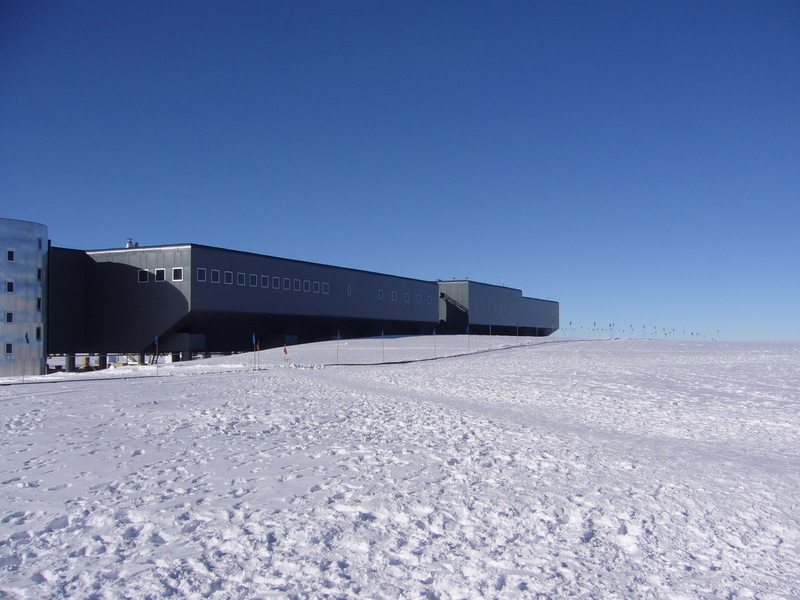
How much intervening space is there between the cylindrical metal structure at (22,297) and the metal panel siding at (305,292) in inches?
389

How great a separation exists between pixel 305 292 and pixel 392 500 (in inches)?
1857

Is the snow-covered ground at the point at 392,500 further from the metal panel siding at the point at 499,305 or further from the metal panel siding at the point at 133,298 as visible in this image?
the metal panel siding at the point at 499,305

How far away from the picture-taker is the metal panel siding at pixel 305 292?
149ft

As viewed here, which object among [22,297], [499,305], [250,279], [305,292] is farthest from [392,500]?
[499,305]

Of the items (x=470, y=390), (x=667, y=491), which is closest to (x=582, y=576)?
(x=667, y=491)

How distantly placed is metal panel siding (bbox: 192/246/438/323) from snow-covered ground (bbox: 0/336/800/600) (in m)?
29.0

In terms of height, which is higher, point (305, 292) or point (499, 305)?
point (499, 305)

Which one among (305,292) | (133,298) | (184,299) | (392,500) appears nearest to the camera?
(392,500)

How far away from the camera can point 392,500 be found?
7.78 metres

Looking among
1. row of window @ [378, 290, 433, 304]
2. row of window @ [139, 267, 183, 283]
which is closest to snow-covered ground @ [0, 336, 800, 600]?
row of window @ [139, 267, 183, 283]

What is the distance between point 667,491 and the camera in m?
8.55

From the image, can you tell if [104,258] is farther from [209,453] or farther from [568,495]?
[568,495]

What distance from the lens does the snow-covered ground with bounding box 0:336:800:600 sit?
5.66m

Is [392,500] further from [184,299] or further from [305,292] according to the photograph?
[305,292]
